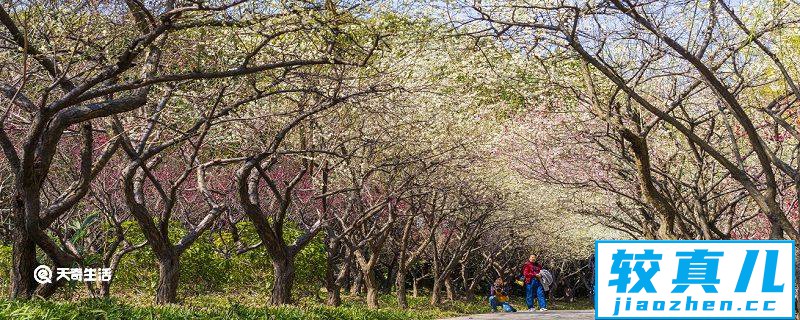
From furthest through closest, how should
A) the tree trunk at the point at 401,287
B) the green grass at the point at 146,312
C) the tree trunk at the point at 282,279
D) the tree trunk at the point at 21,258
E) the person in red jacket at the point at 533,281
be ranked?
the tree trunk at the point at 401,287 → the person in red jacket at the point at 533,281 → the tree trunk at the point at 282,279 → the tree trunk at the point at 21,258 → the green grass at the point at 146,312

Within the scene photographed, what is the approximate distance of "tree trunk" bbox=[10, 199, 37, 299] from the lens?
10.1 metres

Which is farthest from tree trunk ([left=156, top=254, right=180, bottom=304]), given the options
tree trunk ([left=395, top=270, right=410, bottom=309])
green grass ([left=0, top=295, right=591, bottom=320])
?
tree trunk ([left=395, top=270, right=410, bottom=309])

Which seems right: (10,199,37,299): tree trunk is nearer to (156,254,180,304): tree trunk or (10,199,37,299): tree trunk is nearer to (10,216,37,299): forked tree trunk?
(10,216,37,299): forked tree trunk

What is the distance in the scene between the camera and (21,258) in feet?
33.5

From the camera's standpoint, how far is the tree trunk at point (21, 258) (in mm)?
10070

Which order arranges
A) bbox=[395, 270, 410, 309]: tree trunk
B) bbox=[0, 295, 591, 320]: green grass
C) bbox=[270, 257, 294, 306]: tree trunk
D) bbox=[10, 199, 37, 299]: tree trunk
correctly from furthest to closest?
bbox=[395, 270, 410, 309]: tree trunk, bbox=[270, 257, 294, 306]: tree trunk, bbox=[10, 199, 37, 299]: tree trunk, bbox=[0, 295, 591, 320]: green grass

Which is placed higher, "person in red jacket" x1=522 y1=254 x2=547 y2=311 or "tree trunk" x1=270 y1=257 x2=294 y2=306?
"person in red jacket" x1=522 y1=254 x2=547 y2=311

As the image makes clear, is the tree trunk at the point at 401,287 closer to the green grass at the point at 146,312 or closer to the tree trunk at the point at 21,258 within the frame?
the green grass at the point at 146,312

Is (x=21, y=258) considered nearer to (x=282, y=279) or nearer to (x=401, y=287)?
(x=282, y=279)

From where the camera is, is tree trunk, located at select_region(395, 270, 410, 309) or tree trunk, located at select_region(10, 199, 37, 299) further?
tree trunk, located at select_region(395, 270, 410, 309)

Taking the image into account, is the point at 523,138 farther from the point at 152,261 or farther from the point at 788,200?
the point at 152,261

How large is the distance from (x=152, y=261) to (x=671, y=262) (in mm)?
15616

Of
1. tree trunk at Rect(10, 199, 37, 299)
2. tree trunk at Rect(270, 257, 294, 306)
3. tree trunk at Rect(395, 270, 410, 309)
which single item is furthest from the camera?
tree trunk at Rect(395, 270, 410, 309)

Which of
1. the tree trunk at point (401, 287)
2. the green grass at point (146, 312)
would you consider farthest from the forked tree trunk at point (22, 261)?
the tree trunk at point (401, 287)
